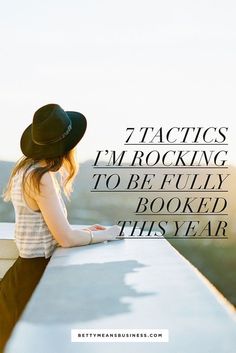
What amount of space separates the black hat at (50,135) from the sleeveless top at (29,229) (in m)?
0.09

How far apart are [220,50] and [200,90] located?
10.6 inches

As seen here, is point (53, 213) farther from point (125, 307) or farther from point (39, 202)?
point (125, 307)

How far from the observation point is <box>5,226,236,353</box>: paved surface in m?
0.93

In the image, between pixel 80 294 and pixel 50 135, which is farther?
pixel 50 135

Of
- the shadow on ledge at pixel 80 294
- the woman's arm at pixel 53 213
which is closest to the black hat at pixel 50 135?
the woman's arm at pixel 53 213

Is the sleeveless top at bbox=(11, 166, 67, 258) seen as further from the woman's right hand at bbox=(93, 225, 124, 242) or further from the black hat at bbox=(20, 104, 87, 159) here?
the woman's right hand at bbox=(93, 225, 124, 242)

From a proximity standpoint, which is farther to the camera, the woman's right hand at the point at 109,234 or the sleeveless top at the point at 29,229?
the woman's right hand at the point at 109,234

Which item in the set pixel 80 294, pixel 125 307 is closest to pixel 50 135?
pixel 80 294

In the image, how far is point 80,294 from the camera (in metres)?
1.26

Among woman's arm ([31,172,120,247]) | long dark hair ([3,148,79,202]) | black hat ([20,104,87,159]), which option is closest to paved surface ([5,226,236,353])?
woman's arm ([31,172,120,247])

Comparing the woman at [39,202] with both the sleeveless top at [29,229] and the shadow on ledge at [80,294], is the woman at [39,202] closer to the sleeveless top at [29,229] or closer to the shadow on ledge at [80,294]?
the sleeveless top at [29,229]

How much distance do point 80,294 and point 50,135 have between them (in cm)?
75

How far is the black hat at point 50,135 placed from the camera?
1.86 metres

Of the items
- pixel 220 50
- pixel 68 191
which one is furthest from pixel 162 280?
pixel 220 50
